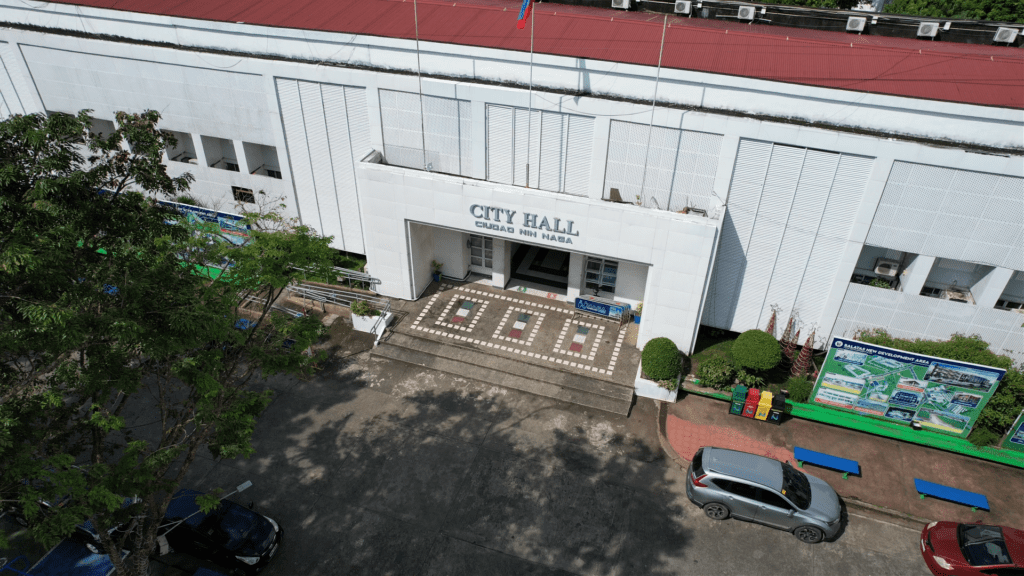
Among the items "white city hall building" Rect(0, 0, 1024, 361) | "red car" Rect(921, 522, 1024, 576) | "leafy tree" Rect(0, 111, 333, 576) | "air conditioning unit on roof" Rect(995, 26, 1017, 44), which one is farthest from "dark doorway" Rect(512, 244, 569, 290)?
"air conditioning unit on roof" Rect(995, 26, 1017, 44)

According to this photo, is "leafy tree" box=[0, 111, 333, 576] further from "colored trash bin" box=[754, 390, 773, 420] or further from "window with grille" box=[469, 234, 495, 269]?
"colored trash bin" box=[754, 390, 773, 420]

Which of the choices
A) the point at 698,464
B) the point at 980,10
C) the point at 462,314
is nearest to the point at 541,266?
the point at 462,314

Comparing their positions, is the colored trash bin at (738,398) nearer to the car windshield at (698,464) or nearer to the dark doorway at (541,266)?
the car windshield at (698,464)

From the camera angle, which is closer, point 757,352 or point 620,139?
point 757,352

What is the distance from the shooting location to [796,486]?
18062 mm

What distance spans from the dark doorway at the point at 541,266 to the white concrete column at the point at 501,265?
102cm

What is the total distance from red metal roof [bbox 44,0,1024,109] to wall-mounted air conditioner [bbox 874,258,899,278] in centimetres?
584

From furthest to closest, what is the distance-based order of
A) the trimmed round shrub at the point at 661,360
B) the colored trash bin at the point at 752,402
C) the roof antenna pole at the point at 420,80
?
the roof antenna pole at the point at 420,80
the trimmed round shrub at the point at 661,360
the colored trash bin at the point at 752,402

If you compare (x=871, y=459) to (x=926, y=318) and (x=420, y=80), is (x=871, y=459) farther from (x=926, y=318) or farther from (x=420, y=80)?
(x=420, y=80)

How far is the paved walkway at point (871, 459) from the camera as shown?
1917 cm

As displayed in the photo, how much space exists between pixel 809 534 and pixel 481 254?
16.6 m

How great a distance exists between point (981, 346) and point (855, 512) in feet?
25.3

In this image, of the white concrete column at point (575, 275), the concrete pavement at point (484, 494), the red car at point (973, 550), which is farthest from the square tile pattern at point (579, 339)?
the red car at point (973, 550)

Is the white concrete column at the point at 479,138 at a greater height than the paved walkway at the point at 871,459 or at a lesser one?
greater
